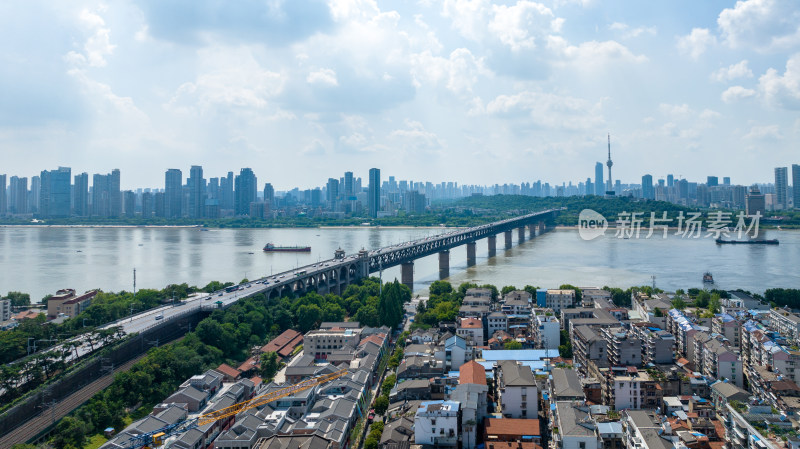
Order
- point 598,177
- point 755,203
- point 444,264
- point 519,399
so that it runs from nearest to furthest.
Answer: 1. point 519,399
2. point 444,264
3. point 755,203
4. point 598,177

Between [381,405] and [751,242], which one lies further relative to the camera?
[751,242]

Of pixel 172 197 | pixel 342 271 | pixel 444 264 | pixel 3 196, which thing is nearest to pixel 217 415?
pixel 342 271

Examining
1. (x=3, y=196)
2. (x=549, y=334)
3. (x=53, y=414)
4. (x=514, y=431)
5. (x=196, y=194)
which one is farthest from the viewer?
(x=196, y=194)

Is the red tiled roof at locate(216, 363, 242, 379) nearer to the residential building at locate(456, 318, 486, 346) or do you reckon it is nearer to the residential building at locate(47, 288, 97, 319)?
the residential building at locate(456, 318, 486, 346)

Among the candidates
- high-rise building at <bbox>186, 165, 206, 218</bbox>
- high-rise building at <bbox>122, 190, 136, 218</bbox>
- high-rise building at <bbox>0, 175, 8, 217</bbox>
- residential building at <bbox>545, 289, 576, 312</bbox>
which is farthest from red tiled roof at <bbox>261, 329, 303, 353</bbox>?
high-rise building at <bbox>0, 175, 8, 217</bbox>

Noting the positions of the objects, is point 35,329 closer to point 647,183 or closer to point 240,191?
point 240,191

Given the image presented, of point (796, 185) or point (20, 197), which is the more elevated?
point (796, 185)

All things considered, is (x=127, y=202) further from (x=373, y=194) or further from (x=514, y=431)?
(x=514, y=431)

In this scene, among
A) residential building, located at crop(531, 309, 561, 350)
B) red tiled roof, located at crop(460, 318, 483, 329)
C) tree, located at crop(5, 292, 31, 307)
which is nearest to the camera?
residential building, located at crop(531, 309, 561, 350)
